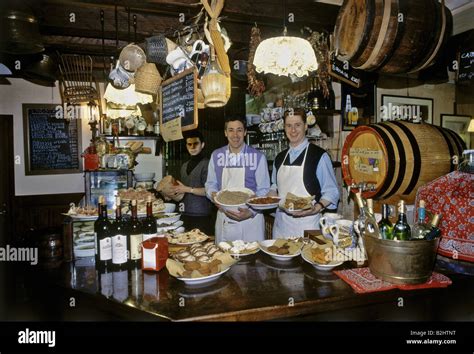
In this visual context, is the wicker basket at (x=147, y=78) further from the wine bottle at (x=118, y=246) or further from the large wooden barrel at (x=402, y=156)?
the large wooden barrel at (x=402, y=156)

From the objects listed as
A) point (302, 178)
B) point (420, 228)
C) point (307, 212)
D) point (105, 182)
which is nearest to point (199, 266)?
point (420, 228)

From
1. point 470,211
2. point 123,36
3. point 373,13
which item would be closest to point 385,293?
point 470,211

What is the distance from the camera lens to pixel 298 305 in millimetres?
1512

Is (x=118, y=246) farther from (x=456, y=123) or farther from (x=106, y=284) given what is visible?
(x=456, y=123)

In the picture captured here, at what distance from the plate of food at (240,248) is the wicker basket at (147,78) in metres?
1.47

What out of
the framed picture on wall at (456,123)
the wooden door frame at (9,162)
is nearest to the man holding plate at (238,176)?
the framed picture on wall at (456,123)

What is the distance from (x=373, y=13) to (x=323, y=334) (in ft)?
5.86

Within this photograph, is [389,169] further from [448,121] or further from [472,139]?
[472,139]

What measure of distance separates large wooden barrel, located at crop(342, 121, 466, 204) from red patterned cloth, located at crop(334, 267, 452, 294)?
2.19 feet

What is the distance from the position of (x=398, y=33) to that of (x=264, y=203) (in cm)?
155

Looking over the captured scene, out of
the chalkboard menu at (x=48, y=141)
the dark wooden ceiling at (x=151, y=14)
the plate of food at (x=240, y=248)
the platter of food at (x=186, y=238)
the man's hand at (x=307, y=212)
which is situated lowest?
the plate of food at (x=240, y=248)

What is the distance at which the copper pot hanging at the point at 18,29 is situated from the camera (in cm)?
281

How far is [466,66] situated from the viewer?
3350 millimetres

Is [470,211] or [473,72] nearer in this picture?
[470,211]
